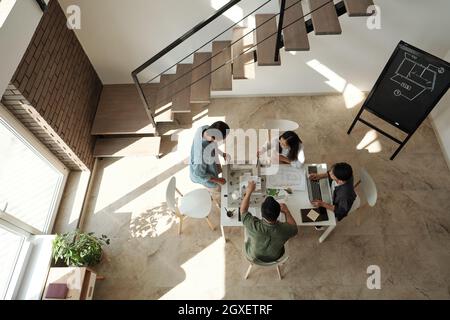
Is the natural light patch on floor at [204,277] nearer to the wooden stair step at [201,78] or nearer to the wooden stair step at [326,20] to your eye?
the wooden stair step at [201,78]

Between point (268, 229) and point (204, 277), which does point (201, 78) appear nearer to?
point (268, 229)

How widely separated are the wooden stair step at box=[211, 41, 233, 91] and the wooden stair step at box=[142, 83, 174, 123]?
874 millimetres

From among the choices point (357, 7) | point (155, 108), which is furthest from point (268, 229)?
point (155, 108)

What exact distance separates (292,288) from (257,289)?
38cm

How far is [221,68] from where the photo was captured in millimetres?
3773

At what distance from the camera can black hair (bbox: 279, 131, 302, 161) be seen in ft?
11.4

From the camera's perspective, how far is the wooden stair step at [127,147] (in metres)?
4.44

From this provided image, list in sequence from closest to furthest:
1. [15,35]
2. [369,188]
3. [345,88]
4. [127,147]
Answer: [15,35] → [369,188] → [127,147] → [345,88]

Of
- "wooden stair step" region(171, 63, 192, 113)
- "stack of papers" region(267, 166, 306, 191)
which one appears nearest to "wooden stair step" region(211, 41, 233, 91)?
"wooden stair step" region(171, 63, 192, 113)

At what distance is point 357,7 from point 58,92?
3248 mm

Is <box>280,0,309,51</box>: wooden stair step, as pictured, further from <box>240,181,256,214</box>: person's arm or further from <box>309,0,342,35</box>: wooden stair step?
<box>240,181,256,214</box>: person's arm

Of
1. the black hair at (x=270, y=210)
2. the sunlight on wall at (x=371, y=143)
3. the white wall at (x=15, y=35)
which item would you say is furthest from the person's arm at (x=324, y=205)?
the white wall at (x=15, y=35)

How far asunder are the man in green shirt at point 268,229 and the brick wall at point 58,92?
2.28m

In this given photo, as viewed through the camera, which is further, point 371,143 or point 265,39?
point 371,143
